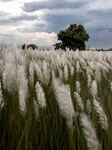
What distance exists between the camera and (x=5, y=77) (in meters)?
1.18

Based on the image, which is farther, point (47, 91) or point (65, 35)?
point (65, 35)

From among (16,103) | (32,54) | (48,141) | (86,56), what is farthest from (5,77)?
(32,54)

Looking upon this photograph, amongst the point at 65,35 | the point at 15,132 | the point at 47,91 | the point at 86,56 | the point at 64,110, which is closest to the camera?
the point at 64,110

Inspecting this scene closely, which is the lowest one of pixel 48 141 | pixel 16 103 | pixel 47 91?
pixel 48 141

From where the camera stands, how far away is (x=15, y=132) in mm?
1169

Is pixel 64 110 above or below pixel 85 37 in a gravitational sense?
below

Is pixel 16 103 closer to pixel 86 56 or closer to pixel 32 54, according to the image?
pixel 86 56

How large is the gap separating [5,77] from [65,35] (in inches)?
1207

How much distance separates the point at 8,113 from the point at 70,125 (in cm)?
61

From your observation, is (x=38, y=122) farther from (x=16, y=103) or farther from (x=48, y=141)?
(x=16, y=103)

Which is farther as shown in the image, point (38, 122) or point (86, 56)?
point (86, 56)

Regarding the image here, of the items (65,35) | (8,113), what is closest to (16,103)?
(8,113)

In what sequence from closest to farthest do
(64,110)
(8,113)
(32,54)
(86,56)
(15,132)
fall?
1. (64,110)
2. (15,132)
3. (8,113)
4. (86,56)
5. (32,54)

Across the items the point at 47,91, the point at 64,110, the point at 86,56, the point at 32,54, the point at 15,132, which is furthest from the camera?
the point at 32,54
